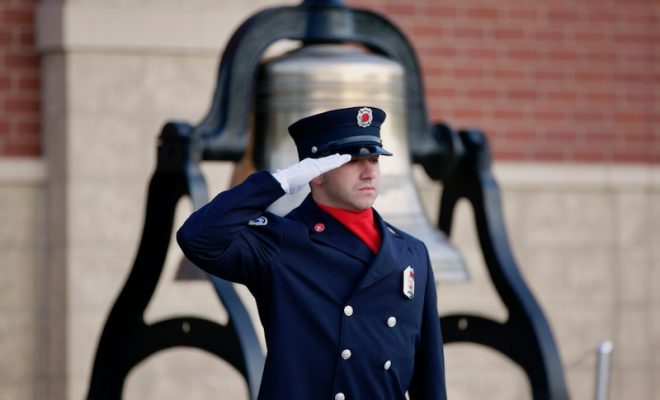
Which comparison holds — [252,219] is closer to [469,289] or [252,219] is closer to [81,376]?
[81,376]

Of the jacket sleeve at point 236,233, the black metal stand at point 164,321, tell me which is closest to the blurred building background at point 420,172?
the black metal stand at point 164,321

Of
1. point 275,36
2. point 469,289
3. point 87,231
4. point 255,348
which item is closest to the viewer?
point 255,348

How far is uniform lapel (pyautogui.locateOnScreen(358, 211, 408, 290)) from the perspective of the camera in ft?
10.7

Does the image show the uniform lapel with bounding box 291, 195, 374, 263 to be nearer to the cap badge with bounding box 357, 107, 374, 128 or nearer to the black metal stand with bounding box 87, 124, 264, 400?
the cap badge with bounding box 357, 107, 374, 128

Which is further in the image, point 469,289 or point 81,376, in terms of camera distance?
point 469,289

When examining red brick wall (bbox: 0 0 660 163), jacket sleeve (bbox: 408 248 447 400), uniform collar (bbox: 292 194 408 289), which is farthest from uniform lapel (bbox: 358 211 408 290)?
red brick wall (bbox: 0 0 660 163)

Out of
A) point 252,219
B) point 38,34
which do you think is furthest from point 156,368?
point 252,219

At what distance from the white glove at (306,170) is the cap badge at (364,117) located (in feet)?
0.47

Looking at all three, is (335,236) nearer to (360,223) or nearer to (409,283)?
(360,223)

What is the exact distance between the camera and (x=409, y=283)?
3342 mm

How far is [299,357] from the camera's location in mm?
3234

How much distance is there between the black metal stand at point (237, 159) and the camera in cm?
439

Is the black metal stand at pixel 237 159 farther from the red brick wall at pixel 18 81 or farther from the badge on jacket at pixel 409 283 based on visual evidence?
the red brick wall at pixel 18 81

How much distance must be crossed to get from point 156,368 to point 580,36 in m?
2.40
